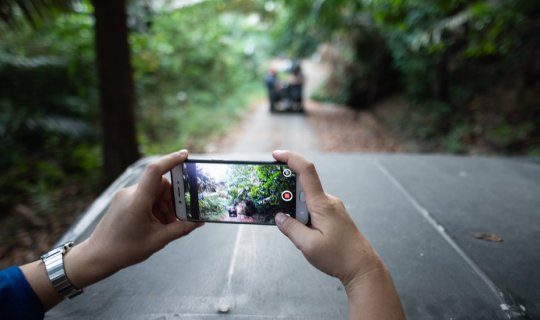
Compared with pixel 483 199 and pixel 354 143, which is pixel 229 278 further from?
pixel 354 143

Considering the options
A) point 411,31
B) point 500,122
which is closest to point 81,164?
point 411,31

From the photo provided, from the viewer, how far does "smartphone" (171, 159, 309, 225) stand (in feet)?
4.34

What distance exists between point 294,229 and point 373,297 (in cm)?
31

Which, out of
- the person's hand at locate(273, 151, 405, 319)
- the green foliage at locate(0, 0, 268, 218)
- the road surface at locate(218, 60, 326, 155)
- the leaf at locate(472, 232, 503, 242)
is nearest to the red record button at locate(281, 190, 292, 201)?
the person's hand at locate(273, 151, 405, 319)

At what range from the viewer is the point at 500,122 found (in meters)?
7.82

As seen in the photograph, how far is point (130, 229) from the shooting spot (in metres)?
1.23

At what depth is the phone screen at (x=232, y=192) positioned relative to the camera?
1.33 meters

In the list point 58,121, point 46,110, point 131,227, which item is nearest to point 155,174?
point 131,227

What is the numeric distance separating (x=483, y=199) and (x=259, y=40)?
80.1ft

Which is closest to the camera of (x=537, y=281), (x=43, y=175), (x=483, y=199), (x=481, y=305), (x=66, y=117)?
(x=481, y=305)

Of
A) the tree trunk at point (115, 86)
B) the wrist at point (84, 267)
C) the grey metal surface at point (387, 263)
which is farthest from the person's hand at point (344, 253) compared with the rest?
the tree trunk at point (115, 86)

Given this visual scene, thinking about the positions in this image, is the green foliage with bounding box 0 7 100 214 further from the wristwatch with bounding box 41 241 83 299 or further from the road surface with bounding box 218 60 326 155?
the wristwatch with bounding box 41 241 83 299

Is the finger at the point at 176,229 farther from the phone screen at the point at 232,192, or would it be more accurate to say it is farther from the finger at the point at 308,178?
the finger at the point at 308,178

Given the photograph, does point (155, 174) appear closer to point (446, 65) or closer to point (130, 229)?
point (130, 229)
